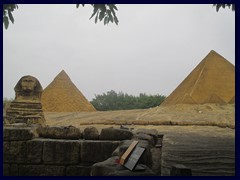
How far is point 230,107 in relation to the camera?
17016 millimetres

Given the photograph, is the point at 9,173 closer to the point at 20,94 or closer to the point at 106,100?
the point at 20,94

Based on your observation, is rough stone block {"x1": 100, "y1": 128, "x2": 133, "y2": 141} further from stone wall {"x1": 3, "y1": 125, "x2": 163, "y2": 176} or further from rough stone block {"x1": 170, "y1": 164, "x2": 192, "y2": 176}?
rough stone block {"x1": 170, "y1": 164, "x2": 192, "y2": 176}

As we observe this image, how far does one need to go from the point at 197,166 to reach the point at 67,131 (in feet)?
10.1

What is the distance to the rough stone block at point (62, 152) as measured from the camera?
4.98m

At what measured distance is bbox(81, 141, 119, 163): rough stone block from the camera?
4957 millimetres

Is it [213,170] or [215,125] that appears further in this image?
[215,125]

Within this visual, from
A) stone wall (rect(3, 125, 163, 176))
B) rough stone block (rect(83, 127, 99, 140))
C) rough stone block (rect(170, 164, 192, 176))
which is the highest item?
rough stone block (rect(170, 164, 192, 176))

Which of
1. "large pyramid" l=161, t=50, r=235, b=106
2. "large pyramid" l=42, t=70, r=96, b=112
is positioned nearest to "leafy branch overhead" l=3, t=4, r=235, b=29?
"large pyramid" l=161, t=50, r=235, b=106

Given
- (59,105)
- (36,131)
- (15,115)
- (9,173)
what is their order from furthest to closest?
(59,105) < (15,115) < (36,131) < (9,173)

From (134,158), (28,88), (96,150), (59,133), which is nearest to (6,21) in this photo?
(134,158)

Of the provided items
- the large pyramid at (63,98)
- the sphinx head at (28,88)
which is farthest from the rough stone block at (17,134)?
the large pyramid at (63,98)

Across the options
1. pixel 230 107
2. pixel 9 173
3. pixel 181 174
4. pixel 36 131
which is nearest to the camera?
pixel 181 174

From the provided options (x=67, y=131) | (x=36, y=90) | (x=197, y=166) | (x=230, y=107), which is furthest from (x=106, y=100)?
(x=197, y=166)

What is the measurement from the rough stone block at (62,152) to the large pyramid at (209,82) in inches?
708
